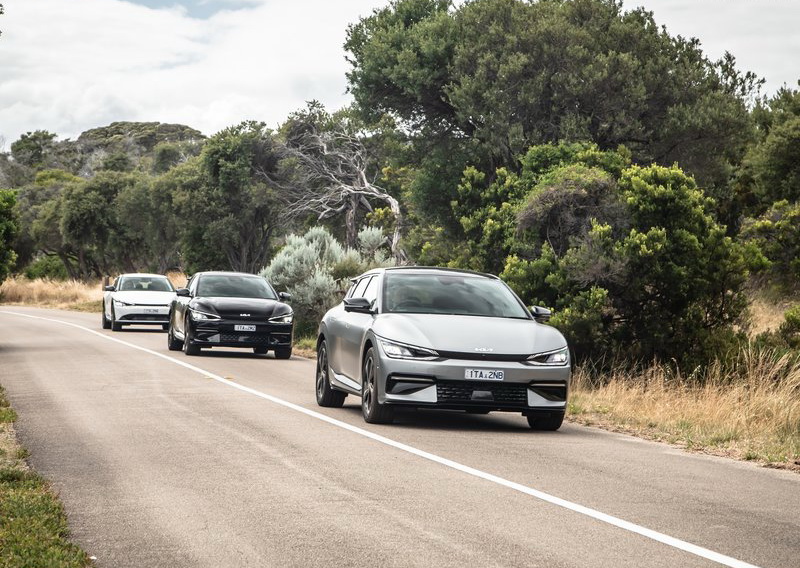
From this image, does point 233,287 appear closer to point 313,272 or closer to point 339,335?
point 313,272

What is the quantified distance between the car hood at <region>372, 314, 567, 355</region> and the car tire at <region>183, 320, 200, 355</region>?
11.1 m

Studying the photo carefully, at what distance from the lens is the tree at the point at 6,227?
25531mm

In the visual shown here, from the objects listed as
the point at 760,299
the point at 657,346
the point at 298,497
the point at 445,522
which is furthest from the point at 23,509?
the point at 760,299

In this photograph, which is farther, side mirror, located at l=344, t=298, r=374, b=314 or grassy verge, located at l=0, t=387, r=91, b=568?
side mirror, located at l=344, t=298, r=374, b=314

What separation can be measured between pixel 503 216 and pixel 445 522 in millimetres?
16604

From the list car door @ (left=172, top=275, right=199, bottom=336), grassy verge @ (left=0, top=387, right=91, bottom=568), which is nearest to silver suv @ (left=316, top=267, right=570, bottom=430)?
grassy verge @ (left=0, top=387, right=91, bottom=568)

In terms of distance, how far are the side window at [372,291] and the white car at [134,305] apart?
2014 centimetres

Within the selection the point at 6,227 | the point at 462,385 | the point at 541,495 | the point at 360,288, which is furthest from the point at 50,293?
the point at 541,495

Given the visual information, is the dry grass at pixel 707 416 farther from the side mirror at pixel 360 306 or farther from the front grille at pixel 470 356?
the side mirror at pixel 360 306

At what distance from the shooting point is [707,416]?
14000mm

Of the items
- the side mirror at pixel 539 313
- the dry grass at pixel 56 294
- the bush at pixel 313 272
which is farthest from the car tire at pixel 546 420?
the dry grass at pixel 56 294

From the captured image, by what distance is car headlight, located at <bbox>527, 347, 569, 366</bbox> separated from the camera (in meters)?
12.5

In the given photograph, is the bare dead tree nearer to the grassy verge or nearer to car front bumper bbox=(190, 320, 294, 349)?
car front bumper bbox=(190, 320, 294, 349)

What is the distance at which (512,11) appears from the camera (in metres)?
31.8
